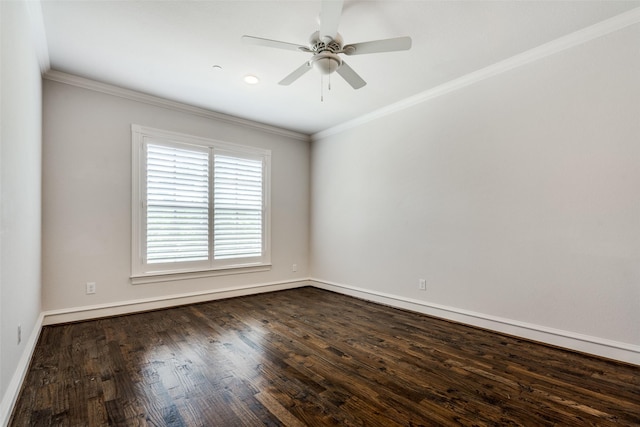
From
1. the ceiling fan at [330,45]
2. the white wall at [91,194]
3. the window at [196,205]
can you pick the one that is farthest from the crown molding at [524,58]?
the white wall at [91,194]

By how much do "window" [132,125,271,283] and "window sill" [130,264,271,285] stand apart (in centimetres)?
2

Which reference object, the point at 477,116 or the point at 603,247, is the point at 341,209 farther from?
the point at 603,247

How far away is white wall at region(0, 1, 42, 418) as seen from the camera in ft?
5.40

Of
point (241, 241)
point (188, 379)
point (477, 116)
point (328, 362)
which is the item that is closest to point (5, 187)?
point (188, 379)

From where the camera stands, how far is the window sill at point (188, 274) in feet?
12.3

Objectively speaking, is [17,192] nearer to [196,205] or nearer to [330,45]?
[196,205]

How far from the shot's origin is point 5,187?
1.69m

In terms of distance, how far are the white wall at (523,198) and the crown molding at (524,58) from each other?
0.19ft

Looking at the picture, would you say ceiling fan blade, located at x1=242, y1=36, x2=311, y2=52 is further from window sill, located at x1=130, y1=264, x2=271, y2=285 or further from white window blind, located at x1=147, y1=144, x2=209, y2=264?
window sill, located at x1=130, y1=264, x2=271, y2=285

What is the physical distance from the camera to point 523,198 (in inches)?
115

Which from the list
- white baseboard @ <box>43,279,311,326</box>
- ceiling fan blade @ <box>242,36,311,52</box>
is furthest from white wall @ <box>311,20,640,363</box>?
ceiling fan blade @ <box>242,36,311,52</box>

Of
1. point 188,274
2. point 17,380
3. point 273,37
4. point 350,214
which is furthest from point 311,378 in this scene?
point 350,214

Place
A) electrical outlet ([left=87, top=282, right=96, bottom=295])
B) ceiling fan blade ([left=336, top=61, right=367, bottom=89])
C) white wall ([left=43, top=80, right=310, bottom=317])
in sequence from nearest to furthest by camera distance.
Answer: ceiling fan blade ([left=336, top=61, right=367, bottom=89])
white wall ([left=43, top=80, right=310, bottom=317])
electrical outlet ([left=87, top=282, right=96, bottom=295])

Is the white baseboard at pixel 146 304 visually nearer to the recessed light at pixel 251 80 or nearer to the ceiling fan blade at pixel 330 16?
the recessed light at pixel 251 80
